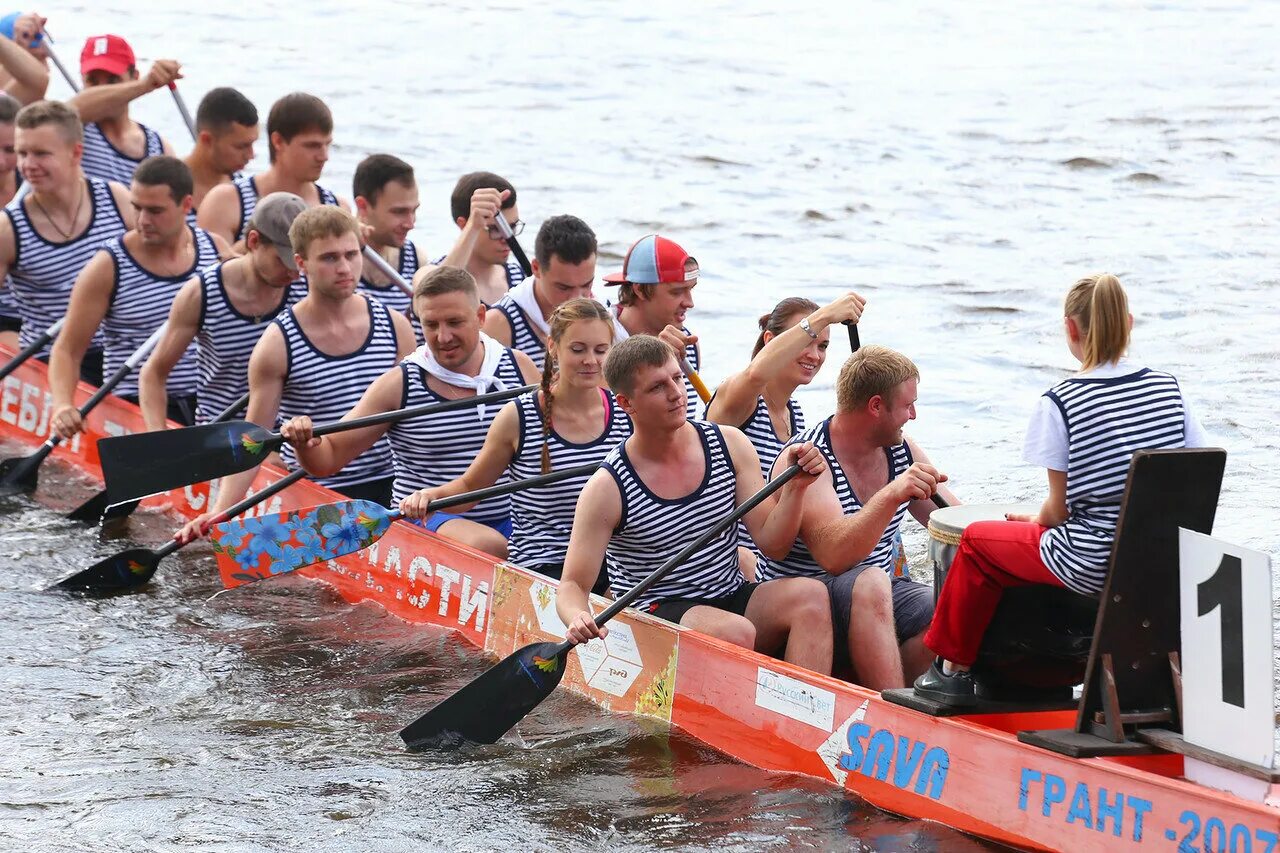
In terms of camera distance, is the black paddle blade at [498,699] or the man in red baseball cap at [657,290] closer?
the black paddle blade at [498,699]

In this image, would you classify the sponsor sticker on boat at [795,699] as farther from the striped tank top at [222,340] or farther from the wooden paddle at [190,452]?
the striped tank top at [222,340]

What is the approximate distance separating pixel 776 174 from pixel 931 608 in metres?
12.6

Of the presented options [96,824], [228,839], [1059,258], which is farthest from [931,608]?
[1059,258]

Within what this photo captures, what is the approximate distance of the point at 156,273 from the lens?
7984mm

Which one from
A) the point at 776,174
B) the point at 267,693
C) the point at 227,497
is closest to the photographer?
the point at 267,693

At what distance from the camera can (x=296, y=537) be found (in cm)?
640

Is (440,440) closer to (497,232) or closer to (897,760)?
(497,232)

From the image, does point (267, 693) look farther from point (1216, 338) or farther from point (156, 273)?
point (1216, 338)

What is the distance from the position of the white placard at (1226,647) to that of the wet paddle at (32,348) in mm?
6312

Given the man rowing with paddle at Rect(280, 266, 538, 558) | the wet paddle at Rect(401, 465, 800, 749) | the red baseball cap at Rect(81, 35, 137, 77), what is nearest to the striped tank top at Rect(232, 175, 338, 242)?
the red baseball cap at Rect(81, 35, 137, 77)

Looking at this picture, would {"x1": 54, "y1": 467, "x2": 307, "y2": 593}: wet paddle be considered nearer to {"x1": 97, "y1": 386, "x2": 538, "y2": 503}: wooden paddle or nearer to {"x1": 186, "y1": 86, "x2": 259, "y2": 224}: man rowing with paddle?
{"x1": 97, "y1": 386, "x2": 538, "y2": 503}: wooden paddle

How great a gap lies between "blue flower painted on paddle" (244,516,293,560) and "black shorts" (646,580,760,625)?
5.83 feet

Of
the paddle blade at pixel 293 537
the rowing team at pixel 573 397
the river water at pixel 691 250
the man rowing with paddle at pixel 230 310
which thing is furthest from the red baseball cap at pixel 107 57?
the paddle blade at pixel 293 537

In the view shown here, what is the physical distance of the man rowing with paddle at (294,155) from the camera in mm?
8062
